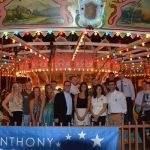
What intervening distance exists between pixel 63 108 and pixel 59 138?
1.86 m

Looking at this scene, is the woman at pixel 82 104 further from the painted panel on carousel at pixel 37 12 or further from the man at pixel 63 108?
the painted panel on carousel at pixel 37 12

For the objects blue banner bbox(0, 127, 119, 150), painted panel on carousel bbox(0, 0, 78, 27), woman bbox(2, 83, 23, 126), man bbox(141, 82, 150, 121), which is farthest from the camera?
man bbox(141, 82, 150, 121)

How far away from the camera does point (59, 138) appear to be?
7820mm

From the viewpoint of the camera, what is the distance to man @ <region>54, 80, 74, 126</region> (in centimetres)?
959

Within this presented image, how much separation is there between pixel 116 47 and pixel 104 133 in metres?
8.64

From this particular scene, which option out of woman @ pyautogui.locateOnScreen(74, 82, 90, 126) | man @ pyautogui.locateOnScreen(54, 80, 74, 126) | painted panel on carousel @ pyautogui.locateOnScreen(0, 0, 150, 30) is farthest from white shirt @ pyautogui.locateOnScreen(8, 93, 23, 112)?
painted panel on carousel @ pyautogui.locateOnScreen(0, 0, 150, 30)

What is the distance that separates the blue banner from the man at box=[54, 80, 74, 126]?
1.67 metres

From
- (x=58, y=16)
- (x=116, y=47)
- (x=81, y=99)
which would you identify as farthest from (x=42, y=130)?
(x=116, y=47)

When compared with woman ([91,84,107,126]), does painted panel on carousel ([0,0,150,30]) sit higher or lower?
higher

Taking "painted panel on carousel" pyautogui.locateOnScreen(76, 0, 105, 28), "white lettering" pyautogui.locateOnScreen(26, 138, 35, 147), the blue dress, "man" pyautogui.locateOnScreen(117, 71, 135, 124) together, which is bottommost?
"white lettering" pyautogui.locateOnScreen(26, 138, 35, 147)

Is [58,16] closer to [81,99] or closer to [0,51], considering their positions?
[81,99]

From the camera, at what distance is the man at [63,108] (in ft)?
31.5

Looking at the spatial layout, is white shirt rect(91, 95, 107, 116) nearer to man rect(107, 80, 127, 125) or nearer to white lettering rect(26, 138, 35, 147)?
man rect(107, 80, 127, 125)

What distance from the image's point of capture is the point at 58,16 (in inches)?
387
